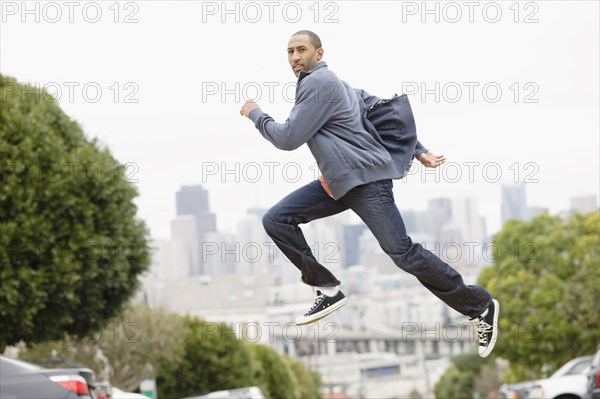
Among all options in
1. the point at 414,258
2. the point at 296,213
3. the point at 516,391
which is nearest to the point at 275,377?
the point at 516,391

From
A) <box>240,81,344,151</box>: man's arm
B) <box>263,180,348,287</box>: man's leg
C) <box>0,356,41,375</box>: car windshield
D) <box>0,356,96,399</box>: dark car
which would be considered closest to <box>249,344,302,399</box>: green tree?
<box>0,356,96,399</box>: dark car

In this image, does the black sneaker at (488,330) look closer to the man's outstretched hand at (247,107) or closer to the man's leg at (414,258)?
the man's leg at (414,258)

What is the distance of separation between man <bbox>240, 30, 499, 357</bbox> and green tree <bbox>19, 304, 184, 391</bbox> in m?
34.6

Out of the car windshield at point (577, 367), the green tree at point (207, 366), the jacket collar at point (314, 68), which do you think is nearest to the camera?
the jacket collar at point (314, 68)

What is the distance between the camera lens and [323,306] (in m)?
6.80

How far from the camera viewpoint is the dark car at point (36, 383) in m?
10.5

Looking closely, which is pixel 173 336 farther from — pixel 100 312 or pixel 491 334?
pixel 491 334

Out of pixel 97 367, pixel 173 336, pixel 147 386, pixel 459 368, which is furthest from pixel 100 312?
pixel 459 368

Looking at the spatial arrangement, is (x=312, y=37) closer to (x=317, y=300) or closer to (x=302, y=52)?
(x=302, y=52)

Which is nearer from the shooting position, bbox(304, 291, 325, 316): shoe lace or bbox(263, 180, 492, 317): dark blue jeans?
bbox(263, 180, 492, 317): dark blue jeans

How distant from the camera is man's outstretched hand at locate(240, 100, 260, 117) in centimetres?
643

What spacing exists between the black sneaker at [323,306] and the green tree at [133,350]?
34301 millimetres

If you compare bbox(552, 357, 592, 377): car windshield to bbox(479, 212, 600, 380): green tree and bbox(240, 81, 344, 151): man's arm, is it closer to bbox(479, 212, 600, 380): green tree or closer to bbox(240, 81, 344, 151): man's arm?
bbox(479, 212, 600, 380): green tree

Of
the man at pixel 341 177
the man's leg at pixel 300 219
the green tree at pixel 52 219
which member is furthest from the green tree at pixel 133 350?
the man at pixel 341 177
